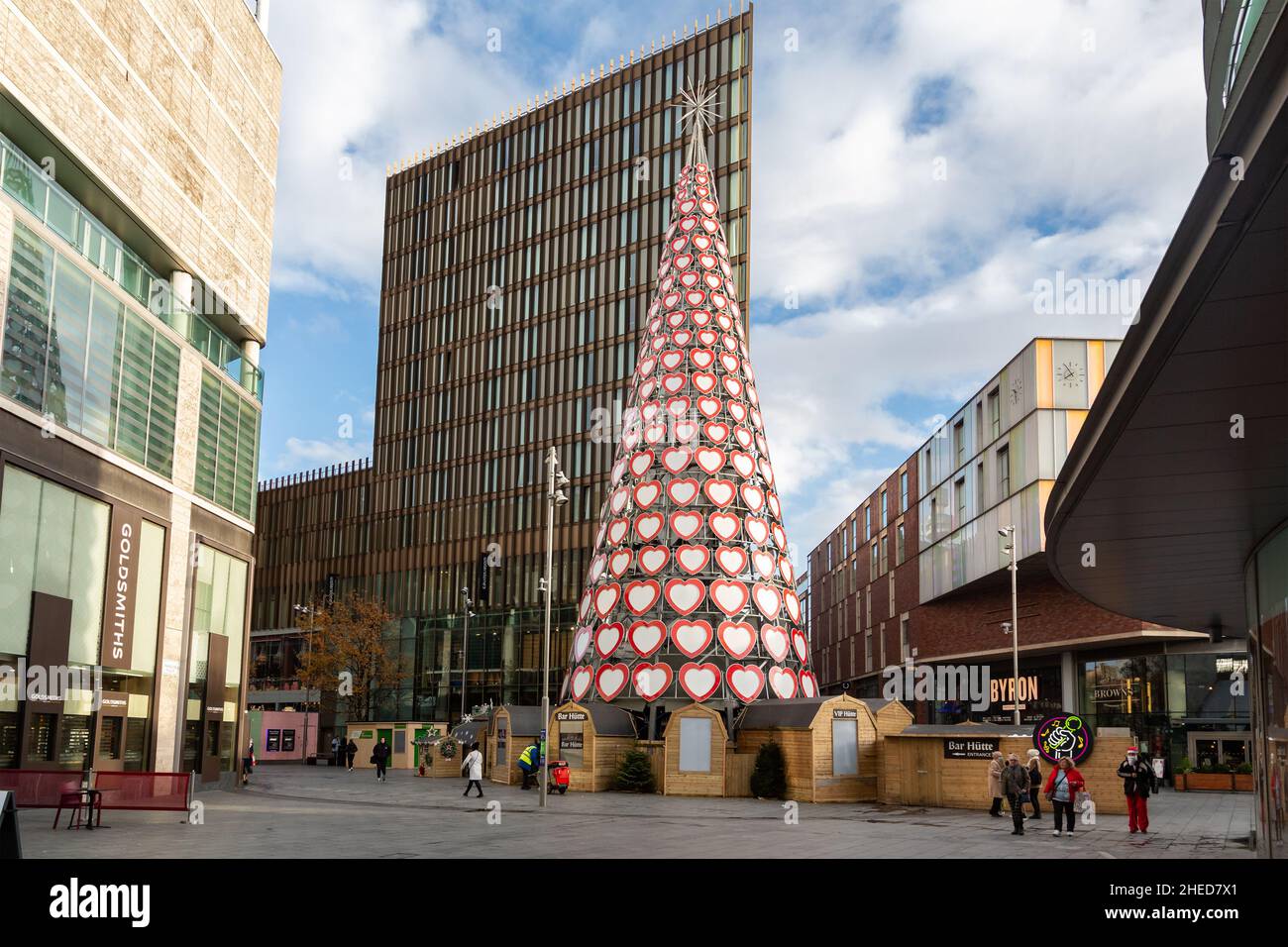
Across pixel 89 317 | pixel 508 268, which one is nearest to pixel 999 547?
pixel 89 317

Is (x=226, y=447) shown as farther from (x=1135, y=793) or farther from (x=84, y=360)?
(x=1135, y=793)

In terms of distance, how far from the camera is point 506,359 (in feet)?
284

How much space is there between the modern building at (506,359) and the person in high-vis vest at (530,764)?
41.9m

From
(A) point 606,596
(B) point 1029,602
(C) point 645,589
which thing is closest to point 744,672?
(C) point 645,589

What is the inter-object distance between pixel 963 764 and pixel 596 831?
11624 mm

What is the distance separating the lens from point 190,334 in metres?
32.4

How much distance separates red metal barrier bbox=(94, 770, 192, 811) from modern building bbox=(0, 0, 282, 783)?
8.05 feet

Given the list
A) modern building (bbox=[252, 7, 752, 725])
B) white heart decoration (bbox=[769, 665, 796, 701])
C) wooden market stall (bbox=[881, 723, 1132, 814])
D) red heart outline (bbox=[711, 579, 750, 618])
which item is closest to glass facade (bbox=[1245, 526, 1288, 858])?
wooden market stall (bbox=[881, 723, 1132, 814])

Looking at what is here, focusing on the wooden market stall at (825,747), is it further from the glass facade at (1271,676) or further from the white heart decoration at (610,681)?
the glass facade at (1271,676)

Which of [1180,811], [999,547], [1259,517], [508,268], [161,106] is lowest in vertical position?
[1180,811]

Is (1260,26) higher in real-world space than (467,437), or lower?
lower

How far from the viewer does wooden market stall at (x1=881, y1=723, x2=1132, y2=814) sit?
28.2 m

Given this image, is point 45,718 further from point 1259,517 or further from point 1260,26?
point 1260,26
